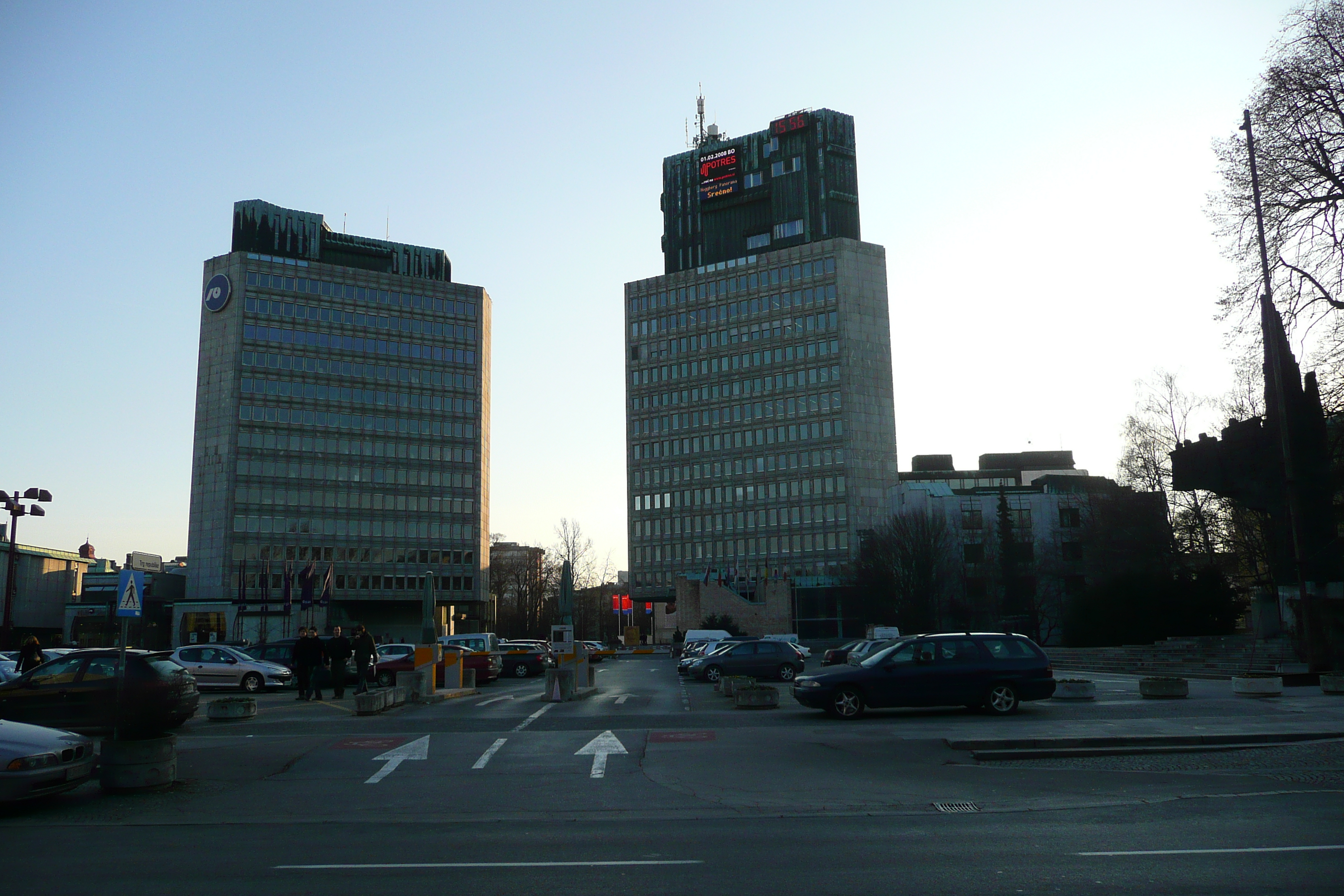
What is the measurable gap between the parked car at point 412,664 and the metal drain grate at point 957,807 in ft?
71.2

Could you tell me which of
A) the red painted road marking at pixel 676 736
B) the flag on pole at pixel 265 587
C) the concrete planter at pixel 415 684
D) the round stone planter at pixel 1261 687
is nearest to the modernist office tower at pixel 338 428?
the flag on pole at pixel 265 587

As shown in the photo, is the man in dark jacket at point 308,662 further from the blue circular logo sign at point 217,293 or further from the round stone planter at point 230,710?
the blue circular logo sign at point 217,293

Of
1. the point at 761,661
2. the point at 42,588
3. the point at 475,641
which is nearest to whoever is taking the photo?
the point at 761,661

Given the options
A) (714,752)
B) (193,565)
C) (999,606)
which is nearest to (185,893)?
(714,752)

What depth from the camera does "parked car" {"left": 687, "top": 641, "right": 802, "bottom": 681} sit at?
108ft

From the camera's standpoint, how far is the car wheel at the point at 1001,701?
1881cm

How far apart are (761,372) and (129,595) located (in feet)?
334

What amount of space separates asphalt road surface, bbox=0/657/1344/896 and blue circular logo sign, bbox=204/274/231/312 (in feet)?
299

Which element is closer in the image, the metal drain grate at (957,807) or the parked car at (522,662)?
the metal drain grate at (957,807)

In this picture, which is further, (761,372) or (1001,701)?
(761,372)

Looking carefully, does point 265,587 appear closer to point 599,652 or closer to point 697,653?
point 599,652

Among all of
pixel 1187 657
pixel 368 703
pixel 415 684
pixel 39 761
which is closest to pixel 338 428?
pixel 415 684

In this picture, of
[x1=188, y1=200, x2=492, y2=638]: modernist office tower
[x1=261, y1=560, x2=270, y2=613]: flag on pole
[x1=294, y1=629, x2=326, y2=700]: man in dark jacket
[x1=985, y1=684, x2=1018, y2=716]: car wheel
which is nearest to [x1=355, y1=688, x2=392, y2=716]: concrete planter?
[x1=294, y1=629, x2=326, y2=700]: man in dark jacket

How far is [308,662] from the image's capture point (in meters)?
25.4
